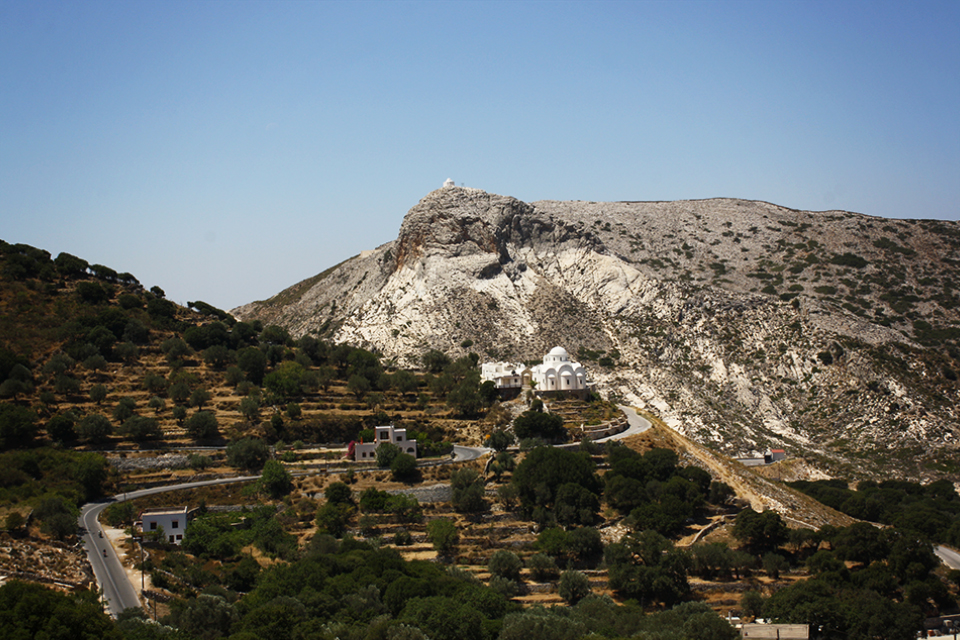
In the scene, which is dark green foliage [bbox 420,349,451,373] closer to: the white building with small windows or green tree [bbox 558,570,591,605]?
the white building with small windows

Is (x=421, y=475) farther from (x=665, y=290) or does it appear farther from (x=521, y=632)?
(x=665, y=290)

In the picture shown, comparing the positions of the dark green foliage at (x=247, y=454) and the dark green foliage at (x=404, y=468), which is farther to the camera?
the dark green foliage at (x=247, y=454)

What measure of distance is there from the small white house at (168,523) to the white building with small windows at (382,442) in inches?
601

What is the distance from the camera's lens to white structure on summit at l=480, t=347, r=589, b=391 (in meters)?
80.1

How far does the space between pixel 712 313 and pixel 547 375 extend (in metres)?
37.1

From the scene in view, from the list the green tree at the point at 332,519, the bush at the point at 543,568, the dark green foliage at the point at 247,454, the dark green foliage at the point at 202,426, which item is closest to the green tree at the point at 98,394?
the dark green foliage at the point at 202,426

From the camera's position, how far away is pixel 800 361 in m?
102

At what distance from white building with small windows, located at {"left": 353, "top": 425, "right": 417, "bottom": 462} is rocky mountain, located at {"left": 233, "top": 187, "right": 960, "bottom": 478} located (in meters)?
33.3

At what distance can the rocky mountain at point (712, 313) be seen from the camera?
92625 millimetres

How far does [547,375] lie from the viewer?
3157 inches

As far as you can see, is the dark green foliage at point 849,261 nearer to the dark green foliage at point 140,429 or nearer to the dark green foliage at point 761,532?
the dark green foliage at point 761,532

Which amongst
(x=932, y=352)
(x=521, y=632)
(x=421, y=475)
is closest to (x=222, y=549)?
(x=421, y=475)

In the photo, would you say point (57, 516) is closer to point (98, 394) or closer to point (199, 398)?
point (199, 398)

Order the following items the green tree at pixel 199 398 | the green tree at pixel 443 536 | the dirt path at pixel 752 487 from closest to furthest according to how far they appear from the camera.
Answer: the green tree at pixel 443 536
the dirt path at pixel 752 487
the green tree at pixel 199 398
